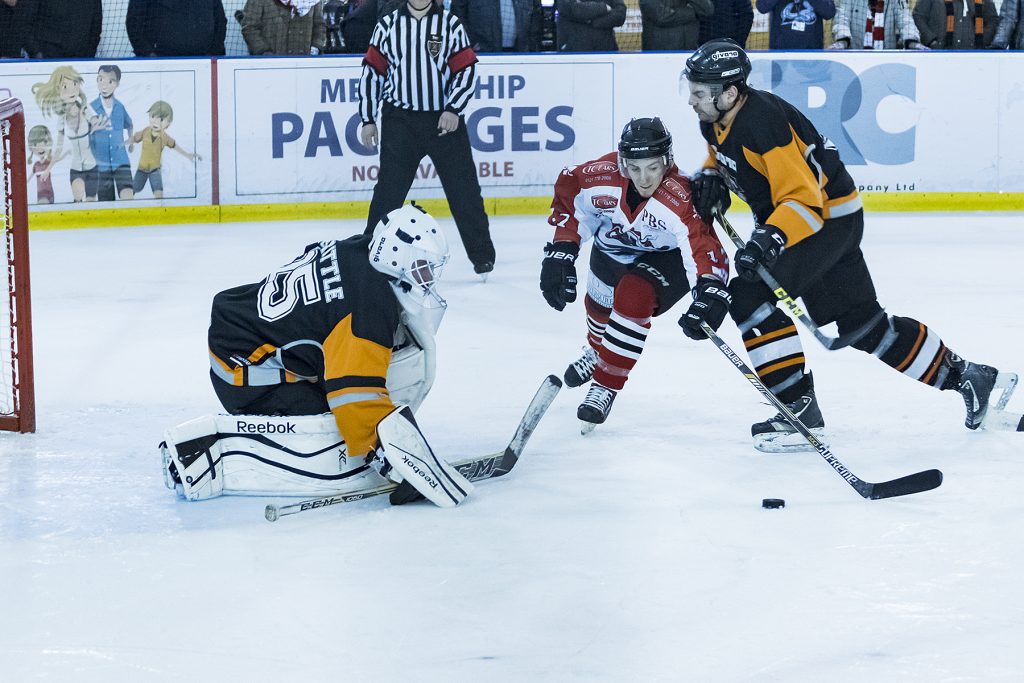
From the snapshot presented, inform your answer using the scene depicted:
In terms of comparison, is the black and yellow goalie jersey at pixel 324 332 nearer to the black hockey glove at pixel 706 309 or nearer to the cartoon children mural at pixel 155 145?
the black hockey glove at pixel 706 309

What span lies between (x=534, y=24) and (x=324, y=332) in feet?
16.8

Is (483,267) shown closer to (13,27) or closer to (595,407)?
(595,407)

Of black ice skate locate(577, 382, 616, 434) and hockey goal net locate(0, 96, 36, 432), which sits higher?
hockey goal net locate(0, 96, 36, 432)

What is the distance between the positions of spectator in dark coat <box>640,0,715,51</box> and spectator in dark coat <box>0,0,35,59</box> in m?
3.33

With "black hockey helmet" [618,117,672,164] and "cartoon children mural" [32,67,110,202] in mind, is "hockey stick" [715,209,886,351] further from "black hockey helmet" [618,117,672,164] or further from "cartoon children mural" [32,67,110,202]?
"cartoon children mural" [32,67,110,202]

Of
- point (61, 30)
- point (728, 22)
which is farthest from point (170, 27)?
point (728, 22)

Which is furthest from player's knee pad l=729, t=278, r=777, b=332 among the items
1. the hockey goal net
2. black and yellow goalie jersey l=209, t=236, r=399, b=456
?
the hockey goal net

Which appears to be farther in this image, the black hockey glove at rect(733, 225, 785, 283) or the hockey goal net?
the hockey goal net

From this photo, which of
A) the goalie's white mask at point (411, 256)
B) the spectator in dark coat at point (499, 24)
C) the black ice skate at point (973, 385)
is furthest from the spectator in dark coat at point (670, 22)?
the goalie's white mask at point (411, 256)

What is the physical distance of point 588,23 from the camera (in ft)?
25.6

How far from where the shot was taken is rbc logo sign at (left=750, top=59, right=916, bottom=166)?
25.5 ft

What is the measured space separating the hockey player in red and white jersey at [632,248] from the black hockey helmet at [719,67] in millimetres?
181

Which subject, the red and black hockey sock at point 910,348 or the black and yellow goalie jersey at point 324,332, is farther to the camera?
the red and black hockey sock at point 910,348

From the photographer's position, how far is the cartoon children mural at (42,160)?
6.95m
